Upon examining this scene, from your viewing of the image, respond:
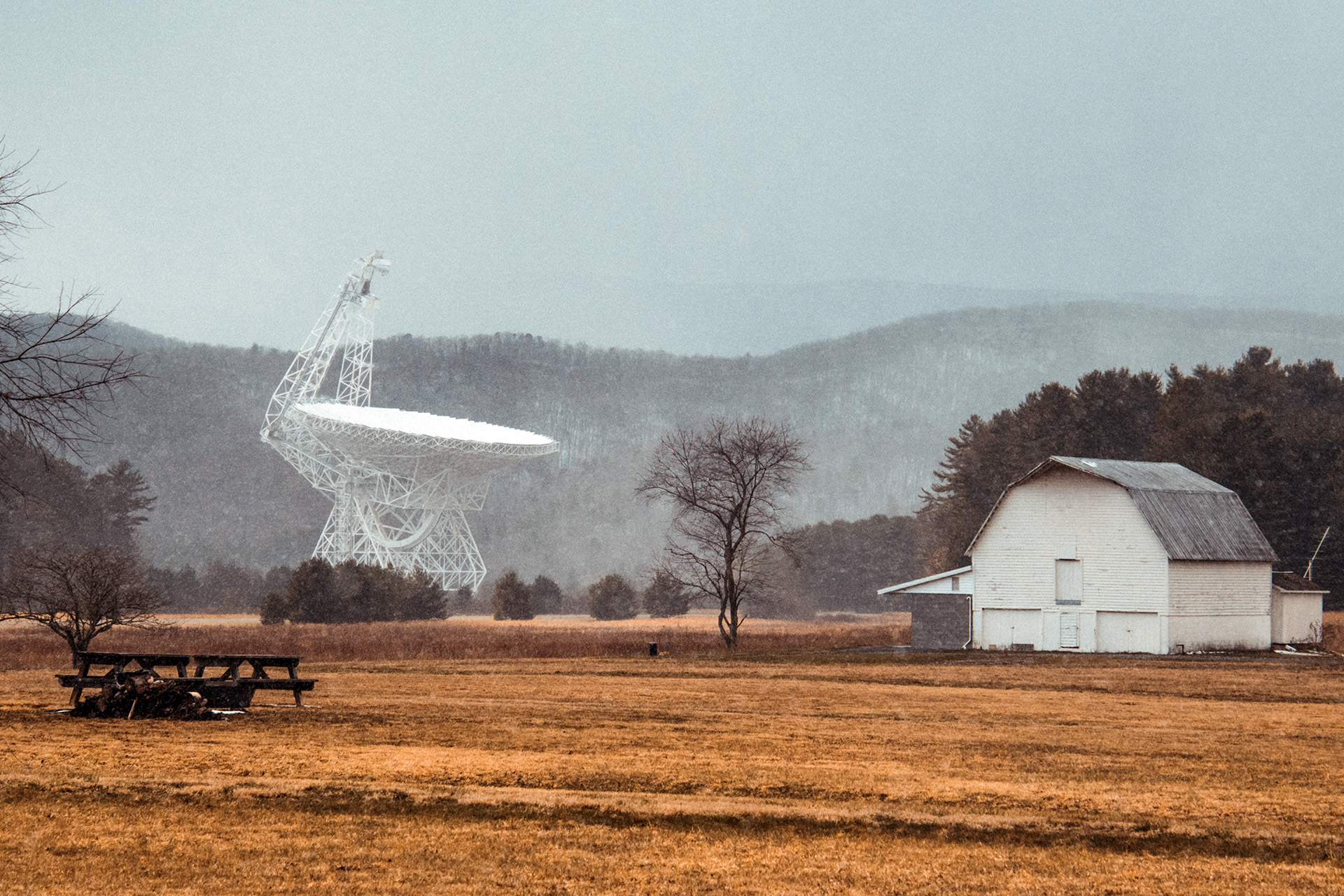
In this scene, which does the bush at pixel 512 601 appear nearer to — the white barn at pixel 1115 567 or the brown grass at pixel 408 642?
the brown grass at pixel 408 642

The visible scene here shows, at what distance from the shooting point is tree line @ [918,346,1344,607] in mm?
60531

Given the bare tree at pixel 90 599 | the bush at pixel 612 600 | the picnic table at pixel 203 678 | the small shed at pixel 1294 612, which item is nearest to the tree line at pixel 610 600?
the bush at pixel 612 600

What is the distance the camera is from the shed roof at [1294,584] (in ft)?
140

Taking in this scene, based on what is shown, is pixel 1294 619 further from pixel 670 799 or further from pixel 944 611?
pixel 670 799

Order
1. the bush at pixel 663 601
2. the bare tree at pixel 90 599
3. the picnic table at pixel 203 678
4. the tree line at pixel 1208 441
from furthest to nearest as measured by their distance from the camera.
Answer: the bush at pixel 663 601 → the tree line at pixel 1208 441 → the bare tree at pixel 90 599 → the picnic table at pixel 203 678

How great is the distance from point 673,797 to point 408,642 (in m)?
32.0

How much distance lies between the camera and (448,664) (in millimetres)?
30578

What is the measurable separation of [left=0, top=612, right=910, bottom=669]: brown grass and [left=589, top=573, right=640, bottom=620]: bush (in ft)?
60.8

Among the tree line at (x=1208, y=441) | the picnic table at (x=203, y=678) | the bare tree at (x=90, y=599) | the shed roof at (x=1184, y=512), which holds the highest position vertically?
the tree line at (x=1208, y=441)

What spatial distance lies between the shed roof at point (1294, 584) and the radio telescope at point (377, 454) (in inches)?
1344

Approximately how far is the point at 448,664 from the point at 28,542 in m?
59.6

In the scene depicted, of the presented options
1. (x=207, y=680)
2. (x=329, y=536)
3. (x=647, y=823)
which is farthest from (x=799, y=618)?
(x=647, y=823)

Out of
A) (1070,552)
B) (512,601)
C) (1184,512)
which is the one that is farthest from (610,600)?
(1184,512)

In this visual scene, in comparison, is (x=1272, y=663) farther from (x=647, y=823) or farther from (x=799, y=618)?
(x=799, y=618)
